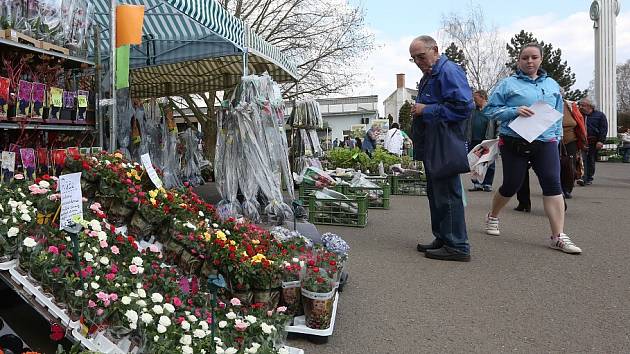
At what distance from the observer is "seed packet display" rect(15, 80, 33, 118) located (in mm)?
3486

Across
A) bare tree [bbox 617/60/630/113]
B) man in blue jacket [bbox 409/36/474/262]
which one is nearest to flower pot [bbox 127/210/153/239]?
man in blue jacket [bbox 409/36/474/262]

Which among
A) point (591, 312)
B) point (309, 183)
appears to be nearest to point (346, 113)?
point (309, 183)

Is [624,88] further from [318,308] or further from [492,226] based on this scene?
[318,308]

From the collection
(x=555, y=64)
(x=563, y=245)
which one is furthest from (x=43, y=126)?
(x=555, y=64)

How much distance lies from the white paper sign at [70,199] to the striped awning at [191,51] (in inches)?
121

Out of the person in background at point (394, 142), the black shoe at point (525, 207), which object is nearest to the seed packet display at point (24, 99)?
the black shoe at point (525, 207)

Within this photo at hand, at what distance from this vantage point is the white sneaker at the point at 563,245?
14.1 ft

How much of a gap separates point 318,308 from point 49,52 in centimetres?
298

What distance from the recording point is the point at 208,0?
207 inches

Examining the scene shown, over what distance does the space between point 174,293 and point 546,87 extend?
12.4 feet

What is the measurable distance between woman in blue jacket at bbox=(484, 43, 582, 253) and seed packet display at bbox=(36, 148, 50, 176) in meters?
3.93

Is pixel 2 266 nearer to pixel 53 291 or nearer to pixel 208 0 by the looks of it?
pixel 53 291

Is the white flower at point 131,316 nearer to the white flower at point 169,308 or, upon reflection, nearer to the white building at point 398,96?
the white flower at point 169,308

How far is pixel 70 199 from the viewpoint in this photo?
2.11m
